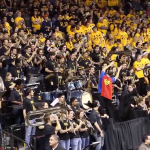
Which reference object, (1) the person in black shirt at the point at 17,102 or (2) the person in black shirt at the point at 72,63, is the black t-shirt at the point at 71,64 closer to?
(2) the person in black shirt at the point at 72,63

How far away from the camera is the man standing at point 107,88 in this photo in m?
12.3

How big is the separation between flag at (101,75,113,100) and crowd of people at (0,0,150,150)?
0.02m

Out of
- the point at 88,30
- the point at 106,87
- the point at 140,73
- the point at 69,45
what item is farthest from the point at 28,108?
the point at 88,30

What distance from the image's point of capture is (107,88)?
488 inches

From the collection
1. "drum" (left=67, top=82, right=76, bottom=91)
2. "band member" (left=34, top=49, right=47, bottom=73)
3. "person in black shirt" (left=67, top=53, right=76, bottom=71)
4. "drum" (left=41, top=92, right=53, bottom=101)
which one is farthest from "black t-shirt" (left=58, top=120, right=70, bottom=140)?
"person in black shirt" (left=67, top=53, right=76, bottom=71)

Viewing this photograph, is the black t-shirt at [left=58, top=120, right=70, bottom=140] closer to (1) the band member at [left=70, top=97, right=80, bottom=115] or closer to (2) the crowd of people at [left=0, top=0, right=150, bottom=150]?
(2) the crowd of people at [left=0, top=0, right=150, bottom=150]

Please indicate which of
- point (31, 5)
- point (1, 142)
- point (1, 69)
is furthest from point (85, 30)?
point (1, 142)

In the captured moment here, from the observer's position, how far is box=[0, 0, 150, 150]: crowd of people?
10.9m

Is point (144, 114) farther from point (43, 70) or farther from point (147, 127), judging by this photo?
point (43, 70)

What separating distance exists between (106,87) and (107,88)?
0.05m

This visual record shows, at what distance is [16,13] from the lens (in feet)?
→ 52.9

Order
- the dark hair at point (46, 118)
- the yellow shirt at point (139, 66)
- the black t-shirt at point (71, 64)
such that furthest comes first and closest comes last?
the yellow shirt at point (139, 66), the black t-shirt at point (71, 64), the dark hair at point (46, 118)

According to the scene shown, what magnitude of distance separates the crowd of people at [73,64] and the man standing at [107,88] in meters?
0.03

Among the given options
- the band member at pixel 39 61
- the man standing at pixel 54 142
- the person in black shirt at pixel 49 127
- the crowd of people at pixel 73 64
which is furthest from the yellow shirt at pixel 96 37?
the man standing at pixel 54 142
